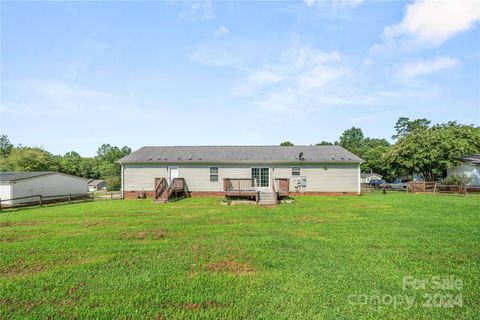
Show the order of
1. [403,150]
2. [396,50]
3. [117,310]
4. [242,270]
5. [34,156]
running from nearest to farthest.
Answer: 1. [117,310]
2. [242,270]
3. [396,50]
4. [403,150]
5. [34,156]

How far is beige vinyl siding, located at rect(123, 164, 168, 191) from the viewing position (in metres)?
19.3

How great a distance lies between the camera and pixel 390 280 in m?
4.27

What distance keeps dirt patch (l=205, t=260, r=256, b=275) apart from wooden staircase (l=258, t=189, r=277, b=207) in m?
8.72

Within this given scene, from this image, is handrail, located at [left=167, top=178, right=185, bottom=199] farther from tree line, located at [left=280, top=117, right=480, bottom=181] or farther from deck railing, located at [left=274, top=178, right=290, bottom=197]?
tree line, located at [left=280, top=117, right=480, bottom=181]

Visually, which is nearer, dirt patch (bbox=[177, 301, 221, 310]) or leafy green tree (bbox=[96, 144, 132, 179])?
dirt patch (bbox=[177, 301, 221, 310])

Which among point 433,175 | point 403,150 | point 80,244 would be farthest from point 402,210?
point 433,175

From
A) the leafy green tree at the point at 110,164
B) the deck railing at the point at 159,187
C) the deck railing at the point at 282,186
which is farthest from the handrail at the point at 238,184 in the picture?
the leafy green tree at the point at 110,164

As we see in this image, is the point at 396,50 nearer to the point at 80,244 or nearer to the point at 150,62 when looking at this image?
the point at 150,62

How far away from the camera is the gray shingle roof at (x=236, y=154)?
19172mm

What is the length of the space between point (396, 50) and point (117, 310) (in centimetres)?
1651

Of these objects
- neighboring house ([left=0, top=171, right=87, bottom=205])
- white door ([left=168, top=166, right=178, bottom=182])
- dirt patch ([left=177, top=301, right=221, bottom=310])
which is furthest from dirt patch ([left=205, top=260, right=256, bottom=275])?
neighboring house ([left=0, top=171, right=87, bottom=205])

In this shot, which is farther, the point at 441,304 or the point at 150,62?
the point at 150,62

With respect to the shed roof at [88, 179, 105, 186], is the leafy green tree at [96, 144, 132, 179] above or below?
above

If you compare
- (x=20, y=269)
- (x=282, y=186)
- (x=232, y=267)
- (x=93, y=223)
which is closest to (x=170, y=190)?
(x=93, y=223)
